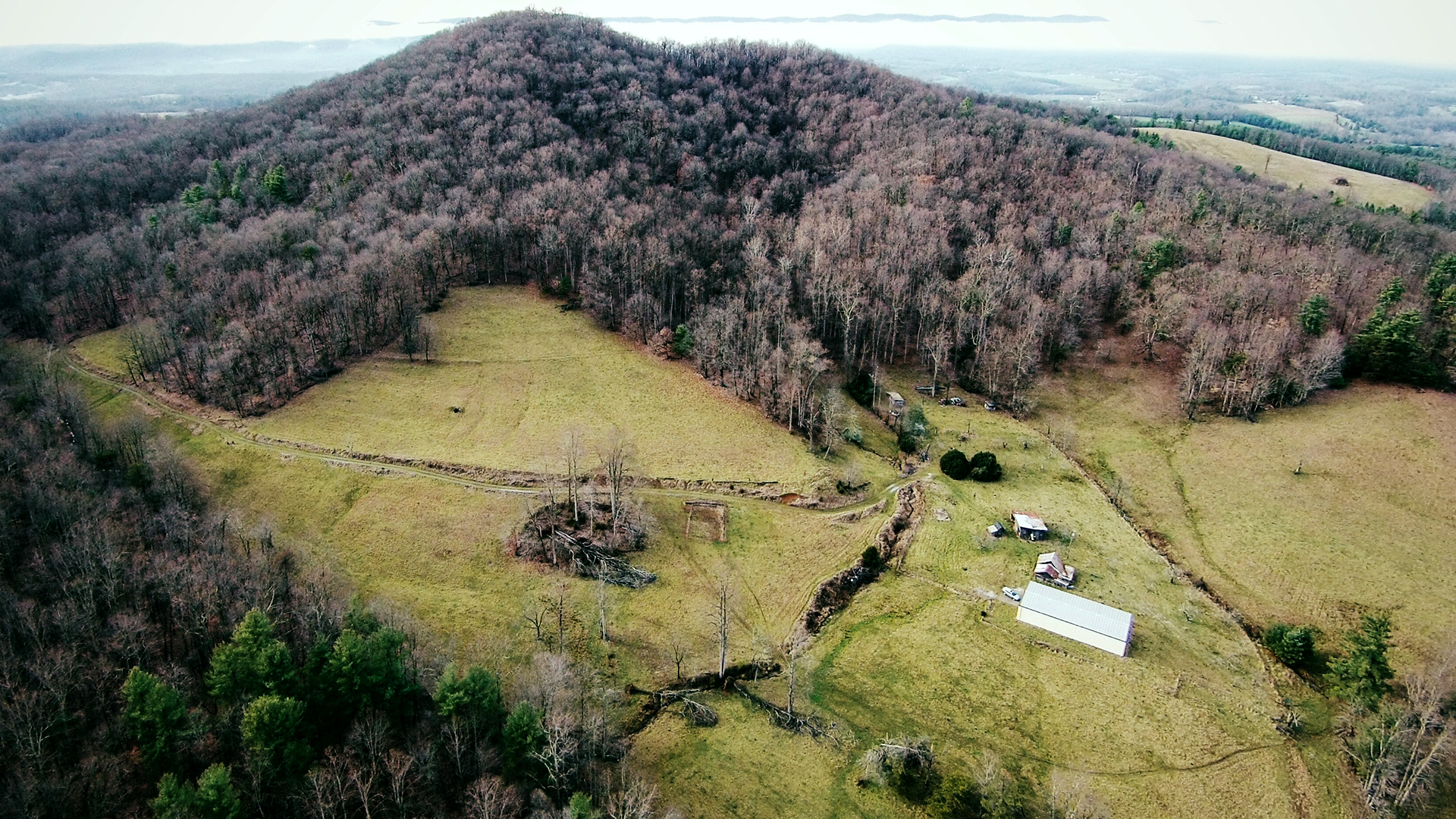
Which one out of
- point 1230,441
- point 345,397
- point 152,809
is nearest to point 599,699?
point 152,809

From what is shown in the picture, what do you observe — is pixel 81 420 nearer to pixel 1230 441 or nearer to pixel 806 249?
pixel 806 249

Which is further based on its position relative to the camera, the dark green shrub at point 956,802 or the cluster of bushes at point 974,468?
the cluster of bushes at point 974,468

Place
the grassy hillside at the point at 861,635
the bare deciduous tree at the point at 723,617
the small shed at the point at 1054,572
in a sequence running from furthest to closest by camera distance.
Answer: the small shed at the point at 1054,572, the bare deciduous tree at the point at 723,617, the grassy hillside at the point at 861,635

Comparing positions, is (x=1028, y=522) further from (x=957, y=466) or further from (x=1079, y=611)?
(x=1079, y=611)

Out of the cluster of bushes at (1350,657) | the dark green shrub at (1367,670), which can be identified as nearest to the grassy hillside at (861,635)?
the cluster of bushes at (1350,657)

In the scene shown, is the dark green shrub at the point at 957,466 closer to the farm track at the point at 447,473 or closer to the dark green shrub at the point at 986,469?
the dark green shrub at the point at 986,469

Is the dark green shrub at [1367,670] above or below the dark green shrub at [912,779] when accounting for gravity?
above

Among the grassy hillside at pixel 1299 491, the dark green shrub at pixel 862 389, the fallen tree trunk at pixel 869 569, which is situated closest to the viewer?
the fallen tree trunk at pixel 869 569

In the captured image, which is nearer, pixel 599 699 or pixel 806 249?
pixel 599 699

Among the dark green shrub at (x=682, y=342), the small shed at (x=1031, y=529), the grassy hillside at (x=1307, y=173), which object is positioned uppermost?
the grassy hillside at (x=1307, y=173)
